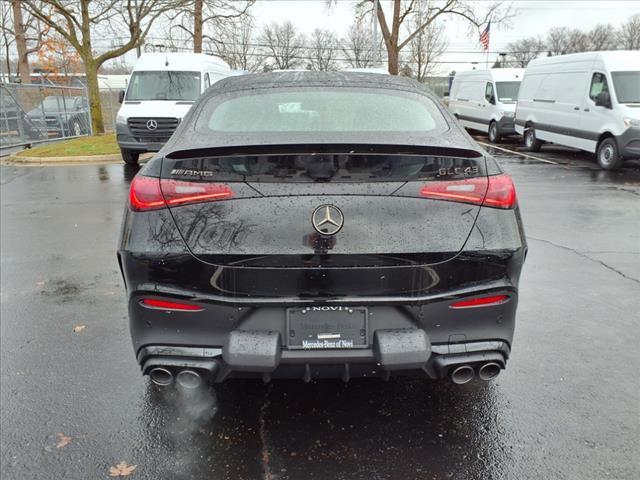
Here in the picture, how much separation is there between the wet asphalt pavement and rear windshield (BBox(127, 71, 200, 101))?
9.91m

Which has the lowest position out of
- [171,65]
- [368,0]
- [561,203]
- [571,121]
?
[561,203]

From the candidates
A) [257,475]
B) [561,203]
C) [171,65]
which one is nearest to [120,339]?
[257,475]

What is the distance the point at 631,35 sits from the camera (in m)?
70.9

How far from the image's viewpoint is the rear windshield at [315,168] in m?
2.36

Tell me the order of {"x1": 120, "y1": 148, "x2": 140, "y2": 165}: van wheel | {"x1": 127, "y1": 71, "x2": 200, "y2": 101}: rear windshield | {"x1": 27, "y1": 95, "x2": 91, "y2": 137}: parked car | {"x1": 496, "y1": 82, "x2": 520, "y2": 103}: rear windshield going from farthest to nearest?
{"x1": 27, "y1": 95, "x2": 91, "y2": 137}: parked car
{"x1": 496, "y1": 82, "x2": 520, "y2": 103}: rear windshield
{"x1": 127, "y1": 71, "x2": 200, "y2": 101}: rear windshield
{"x1": 120, "y1": 148, "x2": 140, "y2": 165}: van wheel

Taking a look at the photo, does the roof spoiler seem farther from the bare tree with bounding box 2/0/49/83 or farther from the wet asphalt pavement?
the bare tree with bounding box 2/0/49/83

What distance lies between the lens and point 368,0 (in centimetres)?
2881

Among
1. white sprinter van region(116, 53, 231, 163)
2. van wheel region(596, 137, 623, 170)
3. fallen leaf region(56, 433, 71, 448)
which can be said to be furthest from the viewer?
white sprinter van region(116, 53, 231, 163)

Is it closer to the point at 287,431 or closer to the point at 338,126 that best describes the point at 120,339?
the point at 287,431

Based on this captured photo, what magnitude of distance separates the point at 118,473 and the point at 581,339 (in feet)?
9.95

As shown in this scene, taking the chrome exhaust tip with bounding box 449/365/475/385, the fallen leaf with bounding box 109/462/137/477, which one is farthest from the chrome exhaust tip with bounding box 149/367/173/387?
the chrome exhaust tip with bounding box 449/365/475/385

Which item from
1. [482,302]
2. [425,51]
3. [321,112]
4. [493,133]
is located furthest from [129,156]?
[425,51]

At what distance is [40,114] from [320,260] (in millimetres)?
20867

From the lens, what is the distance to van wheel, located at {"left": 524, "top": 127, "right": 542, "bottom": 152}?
1623 cm
